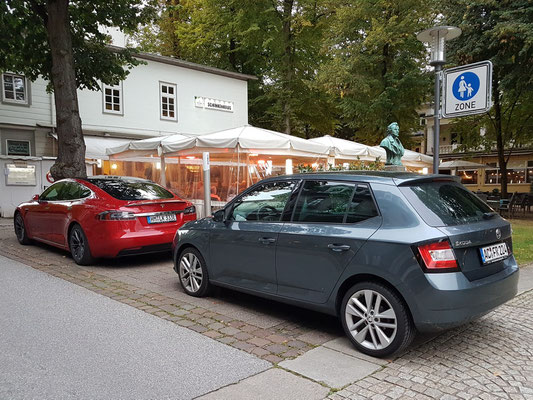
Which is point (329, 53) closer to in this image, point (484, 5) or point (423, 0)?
point (423, 0)

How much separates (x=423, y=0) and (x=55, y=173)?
16.8 metres

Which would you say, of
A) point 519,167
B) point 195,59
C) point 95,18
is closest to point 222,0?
point 195,59

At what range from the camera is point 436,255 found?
334cm

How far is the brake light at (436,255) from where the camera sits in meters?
3.34

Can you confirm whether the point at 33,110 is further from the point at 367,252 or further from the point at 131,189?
the point at 367,252

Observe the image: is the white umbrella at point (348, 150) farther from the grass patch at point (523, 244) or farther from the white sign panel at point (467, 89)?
the white sign panel at point (467, 89)

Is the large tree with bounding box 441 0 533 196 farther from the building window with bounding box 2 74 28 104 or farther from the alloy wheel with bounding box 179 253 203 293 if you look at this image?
the building window with bounding box 2 74 28 104

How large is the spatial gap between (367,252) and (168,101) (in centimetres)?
2105

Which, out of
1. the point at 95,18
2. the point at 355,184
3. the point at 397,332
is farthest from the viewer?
the point at 95,18

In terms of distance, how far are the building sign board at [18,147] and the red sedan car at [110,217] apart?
480 inches

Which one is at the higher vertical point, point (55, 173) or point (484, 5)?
point (484, 5)

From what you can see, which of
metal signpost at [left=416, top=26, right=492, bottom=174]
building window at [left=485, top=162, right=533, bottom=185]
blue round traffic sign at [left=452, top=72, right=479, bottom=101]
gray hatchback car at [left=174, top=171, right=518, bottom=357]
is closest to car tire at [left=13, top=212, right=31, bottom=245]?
gray hatchback car at [left=174, top=171, right=518, bottom=357]

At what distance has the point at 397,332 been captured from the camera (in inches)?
136

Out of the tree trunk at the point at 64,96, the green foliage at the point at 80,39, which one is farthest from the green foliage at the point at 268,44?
the tree trunk at the point at 64,96
